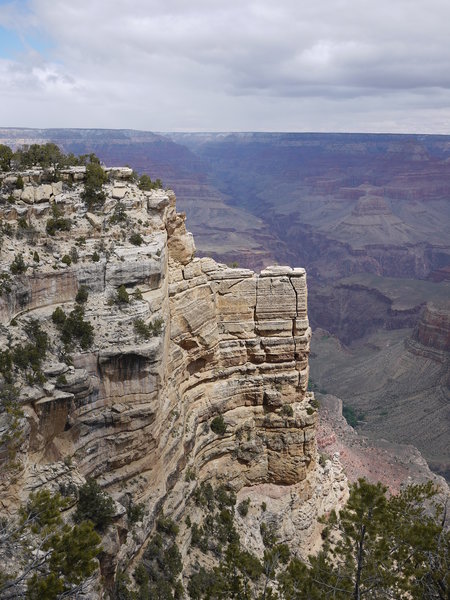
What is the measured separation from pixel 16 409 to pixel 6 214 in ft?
Answer: 33.0

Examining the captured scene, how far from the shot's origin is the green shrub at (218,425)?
32875mm

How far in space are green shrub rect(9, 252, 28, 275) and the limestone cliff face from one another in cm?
21

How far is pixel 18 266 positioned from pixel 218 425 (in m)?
15.6

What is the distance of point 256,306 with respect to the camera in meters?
33.8

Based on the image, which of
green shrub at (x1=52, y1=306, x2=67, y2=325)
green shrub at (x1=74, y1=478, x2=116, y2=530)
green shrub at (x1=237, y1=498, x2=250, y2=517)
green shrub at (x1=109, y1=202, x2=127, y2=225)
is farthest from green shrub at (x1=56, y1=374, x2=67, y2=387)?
green shrub at (x1=237, y1=498, x2=250, y2=517)

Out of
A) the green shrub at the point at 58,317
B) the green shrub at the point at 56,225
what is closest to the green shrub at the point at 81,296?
the green shrub at the point at 58,317

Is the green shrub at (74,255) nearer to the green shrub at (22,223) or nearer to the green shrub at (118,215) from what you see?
the green shrub at (22,223)

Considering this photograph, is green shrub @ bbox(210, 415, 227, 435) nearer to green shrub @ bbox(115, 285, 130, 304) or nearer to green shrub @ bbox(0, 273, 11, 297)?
green shrub @ bbox(115, 285, 130, 304)

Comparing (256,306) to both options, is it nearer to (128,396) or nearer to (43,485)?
(128,396)

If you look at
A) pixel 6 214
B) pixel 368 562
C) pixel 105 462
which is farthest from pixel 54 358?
pixel 368 562

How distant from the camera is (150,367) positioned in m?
24.3

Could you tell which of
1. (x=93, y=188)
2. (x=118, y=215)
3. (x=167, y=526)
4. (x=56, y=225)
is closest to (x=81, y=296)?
(x=56, y=225)

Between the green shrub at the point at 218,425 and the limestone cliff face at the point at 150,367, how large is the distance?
32 cm

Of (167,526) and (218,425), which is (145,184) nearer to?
(218,425)
